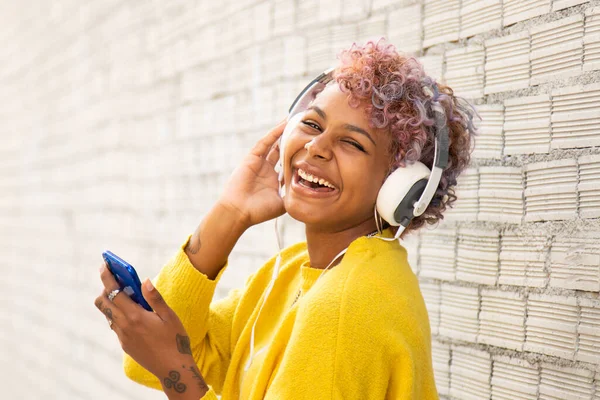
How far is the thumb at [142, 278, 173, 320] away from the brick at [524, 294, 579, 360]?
2.47 ft

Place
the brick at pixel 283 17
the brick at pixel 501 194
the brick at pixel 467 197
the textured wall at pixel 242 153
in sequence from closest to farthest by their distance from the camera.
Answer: the textured wall at pixel 242 153 < the brick at pixel 501 194 < the brick at pixel 467 197 < the brick at pixel 283 17

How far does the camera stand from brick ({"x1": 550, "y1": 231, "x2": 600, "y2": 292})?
4.75 feet

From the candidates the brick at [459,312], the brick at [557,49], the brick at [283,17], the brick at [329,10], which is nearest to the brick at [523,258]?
the brick at [459,312]

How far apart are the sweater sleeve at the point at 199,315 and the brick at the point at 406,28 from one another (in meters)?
0.78

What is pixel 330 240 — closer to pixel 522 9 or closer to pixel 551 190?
pixel 551 190

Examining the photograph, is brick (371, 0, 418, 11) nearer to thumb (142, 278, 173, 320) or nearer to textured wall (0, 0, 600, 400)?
textured wall (0, 0, 600, 400)

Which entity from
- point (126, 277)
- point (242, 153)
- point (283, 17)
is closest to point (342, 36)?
point (283, 17)

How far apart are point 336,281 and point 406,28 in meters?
0.97

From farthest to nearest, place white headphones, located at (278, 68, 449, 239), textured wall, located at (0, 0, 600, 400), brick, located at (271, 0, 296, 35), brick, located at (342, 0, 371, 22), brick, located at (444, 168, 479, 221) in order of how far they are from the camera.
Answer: brick, located at (271, 0, 296, 35) < brick, located at (342, 0, 371, 22) < brick, located at (444, 168, 479, 221) < textured wall, located at (0, 0, 600, 400) < white headphones, located at (278, 68, 449, 239)

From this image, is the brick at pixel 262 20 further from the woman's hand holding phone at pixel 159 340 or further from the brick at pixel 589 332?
the brick at pixel 589 332

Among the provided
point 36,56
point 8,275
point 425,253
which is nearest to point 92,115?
point 36,56

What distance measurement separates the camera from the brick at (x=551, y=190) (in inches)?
59.4

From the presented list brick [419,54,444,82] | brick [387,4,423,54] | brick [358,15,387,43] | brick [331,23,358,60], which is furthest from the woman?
brick [331,23,358,60]

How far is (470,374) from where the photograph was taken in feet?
5.75
